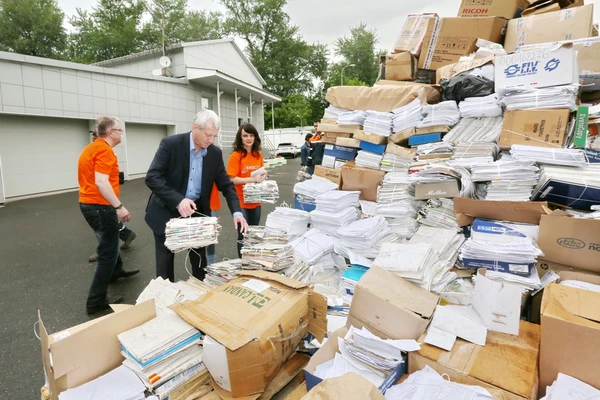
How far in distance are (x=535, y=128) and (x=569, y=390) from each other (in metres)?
2.15

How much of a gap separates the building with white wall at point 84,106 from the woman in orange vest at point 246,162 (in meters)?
7.29

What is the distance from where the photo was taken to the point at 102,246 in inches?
112

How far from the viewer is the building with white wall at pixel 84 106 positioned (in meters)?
8.06

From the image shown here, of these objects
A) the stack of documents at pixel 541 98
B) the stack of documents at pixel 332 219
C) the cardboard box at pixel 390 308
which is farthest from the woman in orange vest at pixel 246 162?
the stack of documents at pixel 541 98

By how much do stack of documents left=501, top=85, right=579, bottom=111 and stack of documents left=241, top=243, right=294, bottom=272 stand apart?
2385 mm

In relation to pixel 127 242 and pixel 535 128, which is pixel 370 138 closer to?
pixel 535 128

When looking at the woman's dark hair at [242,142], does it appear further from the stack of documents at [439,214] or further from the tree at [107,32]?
the tree at [107,32]

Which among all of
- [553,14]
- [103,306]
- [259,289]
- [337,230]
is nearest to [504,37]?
[553,14]

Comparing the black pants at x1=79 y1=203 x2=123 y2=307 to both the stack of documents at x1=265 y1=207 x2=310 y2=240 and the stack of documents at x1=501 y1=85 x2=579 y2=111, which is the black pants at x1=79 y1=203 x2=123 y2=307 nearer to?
the stack of documents at x1=265 y1=207 x2=310 y2=240

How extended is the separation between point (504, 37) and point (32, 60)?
10.2 meters

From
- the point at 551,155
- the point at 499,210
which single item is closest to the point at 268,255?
the point at 499,210

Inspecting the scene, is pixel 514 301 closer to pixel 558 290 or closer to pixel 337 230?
pixel 558 290

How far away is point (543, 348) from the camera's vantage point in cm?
151

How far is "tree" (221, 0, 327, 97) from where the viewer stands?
3161 cm
